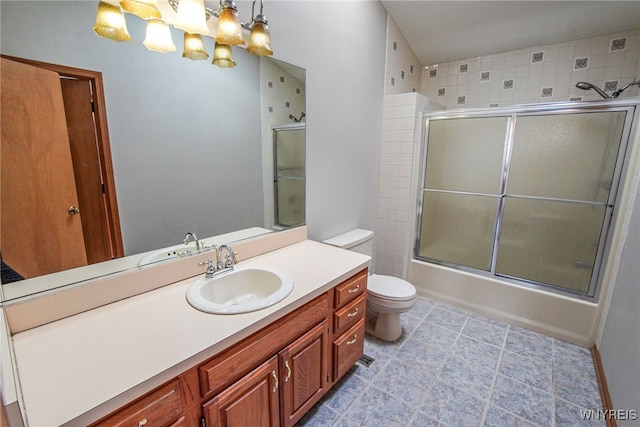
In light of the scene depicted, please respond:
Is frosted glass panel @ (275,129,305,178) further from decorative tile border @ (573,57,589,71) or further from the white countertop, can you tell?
decorative tile border @ (573,57,589,71)

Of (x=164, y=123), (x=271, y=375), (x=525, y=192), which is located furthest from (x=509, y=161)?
(x=164, y=123)

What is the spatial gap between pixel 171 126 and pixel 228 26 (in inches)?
19.1

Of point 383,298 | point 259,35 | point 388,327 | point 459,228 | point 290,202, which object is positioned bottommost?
point 388,327

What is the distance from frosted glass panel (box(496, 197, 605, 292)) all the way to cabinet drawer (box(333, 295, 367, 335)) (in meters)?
1.49

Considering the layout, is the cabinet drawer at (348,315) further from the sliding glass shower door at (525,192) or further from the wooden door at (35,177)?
the sliding glass shower door at (525,192)

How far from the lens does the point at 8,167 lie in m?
0.85

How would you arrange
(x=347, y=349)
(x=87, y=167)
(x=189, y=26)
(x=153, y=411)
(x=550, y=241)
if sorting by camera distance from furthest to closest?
(x=550, y=241) < (x=347, y=349) < (x=189, y=26) < (x=87, y=167) < (x=153, y=411)

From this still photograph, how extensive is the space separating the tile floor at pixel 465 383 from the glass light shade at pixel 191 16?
6.15 ft

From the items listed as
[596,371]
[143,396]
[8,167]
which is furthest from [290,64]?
[596,371]

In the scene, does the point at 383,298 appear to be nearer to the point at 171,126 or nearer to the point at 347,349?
the point at 347,349

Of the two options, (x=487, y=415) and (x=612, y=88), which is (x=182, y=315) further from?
(x=612, y=88)

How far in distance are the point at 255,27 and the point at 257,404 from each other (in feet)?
5.25

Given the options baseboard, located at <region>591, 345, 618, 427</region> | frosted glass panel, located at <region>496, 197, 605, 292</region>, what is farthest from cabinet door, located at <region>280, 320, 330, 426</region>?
frosted glass panel, located at <region>496, 197, 605, 292</region>

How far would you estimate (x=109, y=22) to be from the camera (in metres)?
0.98
